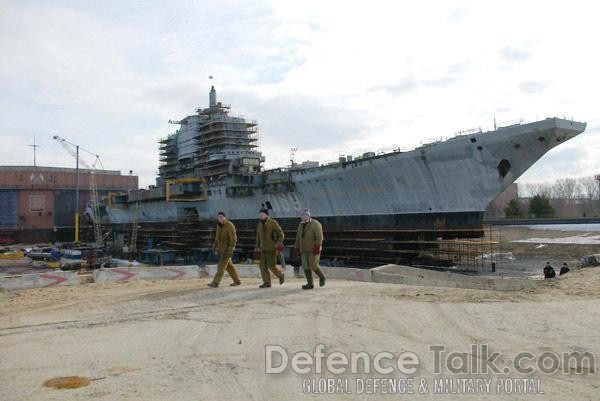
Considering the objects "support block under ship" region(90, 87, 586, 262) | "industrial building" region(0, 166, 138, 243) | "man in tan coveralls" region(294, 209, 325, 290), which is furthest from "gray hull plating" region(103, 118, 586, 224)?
"industrial building" region(0, 166, 138, 243)

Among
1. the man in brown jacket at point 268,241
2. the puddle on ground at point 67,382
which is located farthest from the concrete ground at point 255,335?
the man in brown jacket at point 268,241

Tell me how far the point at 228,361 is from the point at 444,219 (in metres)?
20.8

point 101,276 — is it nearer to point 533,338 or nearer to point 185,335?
point 185,335

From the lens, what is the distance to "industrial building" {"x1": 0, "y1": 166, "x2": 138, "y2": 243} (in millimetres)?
65438

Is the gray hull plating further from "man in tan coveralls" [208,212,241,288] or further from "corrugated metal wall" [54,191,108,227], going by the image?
"corrugated metal wall" [54,191,108,227]

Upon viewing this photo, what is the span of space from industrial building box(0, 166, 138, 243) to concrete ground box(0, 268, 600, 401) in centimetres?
6511

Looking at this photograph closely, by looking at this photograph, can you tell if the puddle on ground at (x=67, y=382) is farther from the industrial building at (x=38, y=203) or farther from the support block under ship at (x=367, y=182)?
the industrial building at (x=38, y=203)

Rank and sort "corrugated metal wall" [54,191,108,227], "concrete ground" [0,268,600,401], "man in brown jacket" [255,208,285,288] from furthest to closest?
"corrugated metal wall" [54,191,108,227]
"man in brown jacket" [255,208,285,288]
"concrete ground" [0,268,600,401]

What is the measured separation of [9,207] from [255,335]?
7249 cm

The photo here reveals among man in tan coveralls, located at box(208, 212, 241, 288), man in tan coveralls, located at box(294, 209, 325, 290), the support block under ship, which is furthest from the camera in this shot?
the support block under ship

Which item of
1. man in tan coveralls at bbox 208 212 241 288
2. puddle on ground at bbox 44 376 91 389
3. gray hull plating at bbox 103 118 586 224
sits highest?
gray hull plating at bbox 103 118 586 224

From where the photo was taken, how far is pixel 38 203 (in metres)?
67.5

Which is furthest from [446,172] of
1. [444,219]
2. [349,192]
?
[349,192]

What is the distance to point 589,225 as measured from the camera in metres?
69.4
